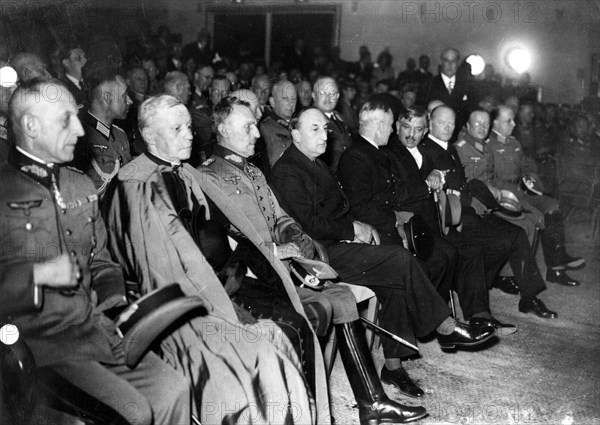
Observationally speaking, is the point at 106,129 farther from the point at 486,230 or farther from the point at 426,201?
the point at 486,230

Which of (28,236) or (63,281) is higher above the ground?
(28,236)

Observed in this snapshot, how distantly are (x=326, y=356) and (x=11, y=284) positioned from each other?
Result: 7.05 ft

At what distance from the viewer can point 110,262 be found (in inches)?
103

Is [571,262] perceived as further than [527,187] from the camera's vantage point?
Yes

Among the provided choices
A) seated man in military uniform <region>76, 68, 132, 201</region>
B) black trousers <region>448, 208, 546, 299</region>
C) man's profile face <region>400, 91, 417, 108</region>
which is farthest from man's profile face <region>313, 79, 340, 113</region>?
man's profile face <region>400, 91, 417, 108</region>

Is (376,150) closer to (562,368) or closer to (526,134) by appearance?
(562,368)

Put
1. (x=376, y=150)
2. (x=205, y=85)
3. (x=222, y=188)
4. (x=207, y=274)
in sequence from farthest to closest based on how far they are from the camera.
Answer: (x=205, y=85) < (x=376, y=150) < (x=222, y=188) < (x=207, y=274)

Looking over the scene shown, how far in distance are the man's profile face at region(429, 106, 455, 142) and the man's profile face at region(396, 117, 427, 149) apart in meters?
0.40

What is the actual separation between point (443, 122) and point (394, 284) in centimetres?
205

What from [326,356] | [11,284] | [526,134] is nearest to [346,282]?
[326,356]

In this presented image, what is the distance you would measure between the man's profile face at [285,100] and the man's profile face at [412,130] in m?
1.20

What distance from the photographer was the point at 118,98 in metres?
4.32

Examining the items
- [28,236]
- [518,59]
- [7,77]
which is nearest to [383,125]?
[7,77]

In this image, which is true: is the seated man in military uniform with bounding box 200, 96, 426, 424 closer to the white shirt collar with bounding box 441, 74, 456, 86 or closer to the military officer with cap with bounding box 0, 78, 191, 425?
the military officer with cap with bounding box 0, 78, 191, 425
